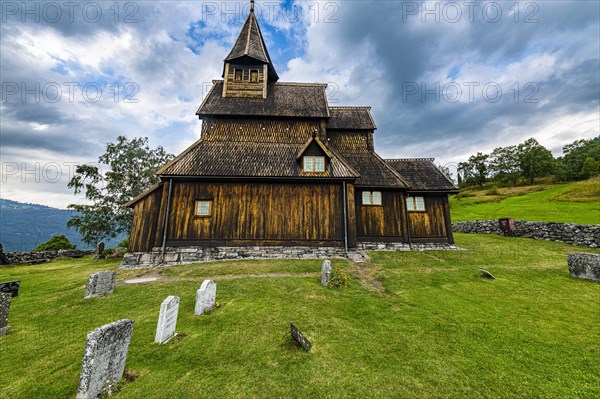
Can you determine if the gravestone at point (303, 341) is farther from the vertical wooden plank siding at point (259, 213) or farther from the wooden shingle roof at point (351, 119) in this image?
the wooden shingle roof at point (351, 119)

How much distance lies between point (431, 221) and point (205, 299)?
16.9 m

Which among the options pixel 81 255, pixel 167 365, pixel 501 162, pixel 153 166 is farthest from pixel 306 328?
pixel 501 162

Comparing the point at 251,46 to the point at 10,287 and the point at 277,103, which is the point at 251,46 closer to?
the point at 277,103

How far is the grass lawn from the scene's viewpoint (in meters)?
3.90

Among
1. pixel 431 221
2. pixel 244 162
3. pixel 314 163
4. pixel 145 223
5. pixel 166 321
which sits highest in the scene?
pixel 244 162

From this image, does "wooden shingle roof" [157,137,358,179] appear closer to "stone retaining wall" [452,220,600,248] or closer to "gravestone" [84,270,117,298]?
"gravestone" [84,270,117,298]

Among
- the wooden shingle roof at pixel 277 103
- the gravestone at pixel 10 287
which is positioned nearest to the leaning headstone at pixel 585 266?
the wooden shingle roof at pixel 277 103

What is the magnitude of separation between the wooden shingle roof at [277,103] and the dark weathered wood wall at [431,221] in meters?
10.6

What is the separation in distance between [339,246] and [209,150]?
11.3 meters

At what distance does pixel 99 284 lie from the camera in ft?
28.4

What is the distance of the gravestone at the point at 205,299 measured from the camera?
22.1 ft

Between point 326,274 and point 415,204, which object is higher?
point 415,204

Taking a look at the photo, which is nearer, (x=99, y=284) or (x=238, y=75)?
(x=99, y=284)

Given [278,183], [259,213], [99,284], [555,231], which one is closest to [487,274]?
[278,183]
